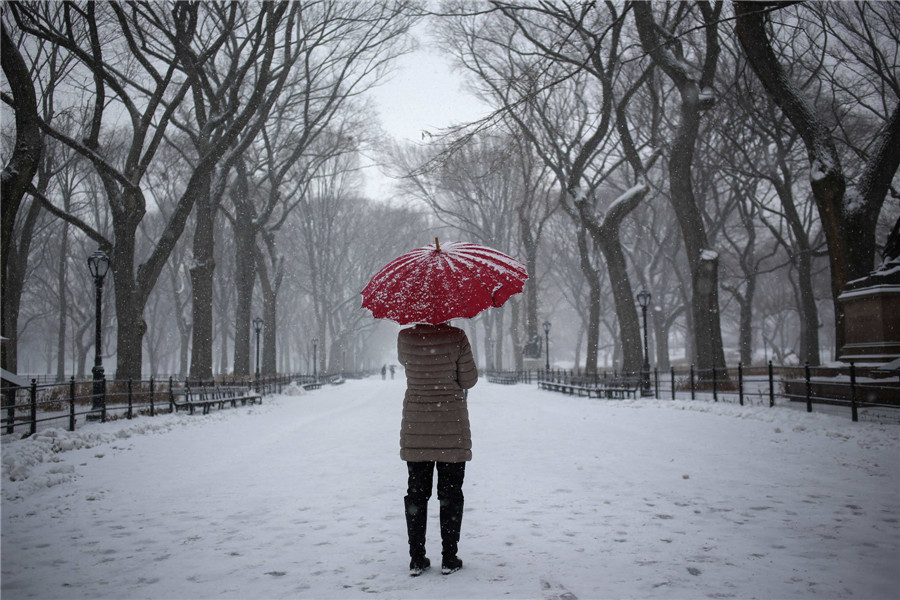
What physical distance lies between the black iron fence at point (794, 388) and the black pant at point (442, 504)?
8.93 m

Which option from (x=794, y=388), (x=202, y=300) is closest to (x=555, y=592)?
(x=794, y=388)

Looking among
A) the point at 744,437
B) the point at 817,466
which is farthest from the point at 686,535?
the point at 744,437

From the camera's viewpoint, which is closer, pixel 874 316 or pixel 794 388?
pixel 874 316

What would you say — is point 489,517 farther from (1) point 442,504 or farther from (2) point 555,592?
(2) point 555,592

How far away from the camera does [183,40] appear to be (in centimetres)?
1606

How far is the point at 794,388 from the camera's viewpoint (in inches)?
547

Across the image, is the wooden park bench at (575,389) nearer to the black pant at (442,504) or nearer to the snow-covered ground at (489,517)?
the snow-covered ground at (489,517)

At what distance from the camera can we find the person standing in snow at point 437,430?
3955 mm

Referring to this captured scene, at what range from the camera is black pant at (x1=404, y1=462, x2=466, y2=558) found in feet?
13.0

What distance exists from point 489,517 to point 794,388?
11.4 meters

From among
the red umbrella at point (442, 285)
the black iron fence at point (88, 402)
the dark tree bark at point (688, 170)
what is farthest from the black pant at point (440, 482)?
the dark tree bark at point (688, 170)

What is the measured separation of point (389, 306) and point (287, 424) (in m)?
10.7

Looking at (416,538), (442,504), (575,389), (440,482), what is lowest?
(575,389)

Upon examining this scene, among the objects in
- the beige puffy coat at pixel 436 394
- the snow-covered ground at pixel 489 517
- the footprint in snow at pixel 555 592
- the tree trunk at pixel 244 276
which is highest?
the tree trunk at pixel 244 276
